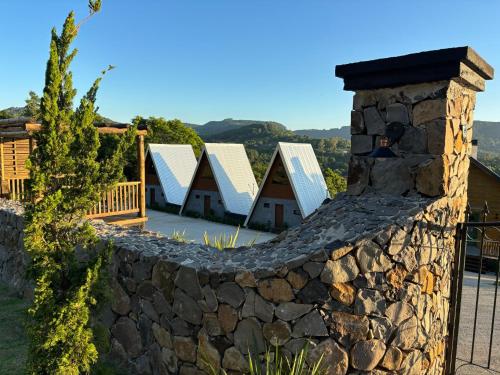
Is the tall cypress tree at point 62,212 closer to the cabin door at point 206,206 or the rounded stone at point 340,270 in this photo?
the rounded stone at point 340,270

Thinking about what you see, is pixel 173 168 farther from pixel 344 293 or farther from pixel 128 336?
pixel 344 293

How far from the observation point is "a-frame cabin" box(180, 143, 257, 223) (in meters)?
24.1

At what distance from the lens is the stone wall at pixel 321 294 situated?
13.0ft

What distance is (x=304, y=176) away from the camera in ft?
70.3

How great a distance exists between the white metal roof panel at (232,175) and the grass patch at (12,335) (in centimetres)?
1596

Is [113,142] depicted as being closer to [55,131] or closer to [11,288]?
[55,131]

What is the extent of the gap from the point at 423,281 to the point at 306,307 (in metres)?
1.34

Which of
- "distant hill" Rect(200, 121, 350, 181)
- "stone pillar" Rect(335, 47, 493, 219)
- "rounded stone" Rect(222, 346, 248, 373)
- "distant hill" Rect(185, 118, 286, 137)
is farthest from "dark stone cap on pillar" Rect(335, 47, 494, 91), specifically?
"distant hill" Rect(185, 118, 286, 137)

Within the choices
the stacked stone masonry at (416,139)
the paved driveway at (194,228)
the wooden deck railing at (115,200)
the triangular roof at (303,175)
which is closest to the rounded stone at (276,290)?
the stacked stone masonry at (416,139)

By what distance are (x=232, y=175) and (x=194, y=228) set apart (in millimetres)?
4646

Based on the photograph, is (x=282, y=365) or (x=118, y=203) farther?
(x=118, y=203)

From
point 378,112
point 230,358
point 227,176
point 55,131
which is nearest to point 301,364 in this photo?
point 230,358

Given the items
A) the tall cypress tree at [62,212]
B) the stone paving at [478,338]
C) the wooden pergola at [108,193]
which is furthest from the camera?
the wooden pergola at [108,193]

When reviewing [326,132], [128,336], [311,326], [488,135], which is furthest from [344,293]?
[488,135]
